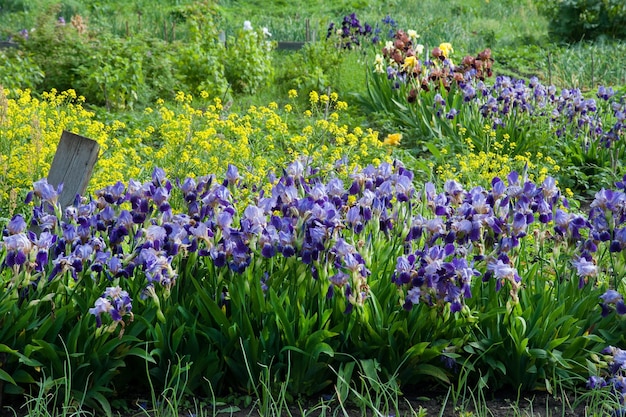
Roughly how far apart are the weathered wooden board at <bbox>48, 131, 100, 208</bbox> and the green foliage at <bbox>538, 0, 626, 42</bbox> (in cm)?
1085

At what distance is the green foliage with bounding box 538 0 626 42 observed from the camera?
1300cm

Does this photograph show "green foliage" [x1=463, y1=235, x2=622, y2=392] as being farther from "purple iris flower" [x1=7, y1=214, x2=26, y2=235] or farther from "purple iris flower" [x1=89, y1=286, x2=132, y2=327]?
"purple iris flower" [x1=7, y1=214, x2=26, y2=235]

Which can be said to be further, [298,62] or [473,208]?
[298,62]

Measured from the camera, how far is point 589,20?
13078 millimetres

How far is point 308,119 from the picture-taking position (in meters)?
7.97

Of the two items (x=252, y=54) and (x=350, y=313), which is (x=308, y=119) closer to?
(x=252, y=54)

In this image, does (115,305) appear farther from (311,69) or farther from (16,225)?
(311,69)

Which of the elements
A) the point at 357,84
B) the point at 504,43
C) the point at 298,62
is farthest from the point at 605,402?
the point at 504,43

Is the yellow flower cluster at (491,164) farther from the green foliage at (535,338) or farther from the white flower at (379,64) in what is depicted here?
the green foliage at (535,338)

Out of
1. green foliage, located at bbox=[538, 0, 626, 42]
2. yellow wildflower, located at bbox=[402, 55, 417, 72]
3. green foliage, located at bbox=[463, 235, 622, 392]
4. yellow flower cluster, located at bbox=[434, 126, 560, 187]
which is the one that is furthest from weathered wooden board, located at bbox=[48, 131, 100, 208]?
green foliage, located at bbox=[538, 0, 626, 42]

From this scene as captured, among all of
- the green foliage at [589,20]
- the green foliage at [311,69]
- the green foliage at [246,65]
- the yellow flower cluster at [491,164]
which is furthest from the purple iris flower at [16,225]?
the green foliage at [589,20]

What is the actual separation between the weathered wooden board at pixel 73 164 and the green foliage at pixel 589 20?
35.6ft

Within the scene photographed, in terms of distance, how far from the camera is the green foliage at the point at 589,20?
1300cm

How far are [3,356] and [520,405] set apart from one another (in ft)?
6.76
